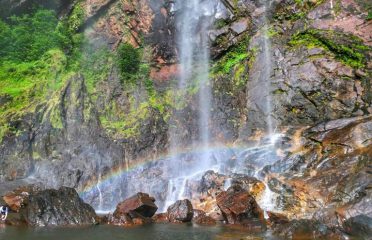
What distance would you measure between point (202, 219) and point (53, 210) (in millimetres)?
6813

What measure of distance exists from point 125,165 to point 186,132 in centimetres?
556

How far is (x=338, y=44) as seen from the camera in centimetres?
2756

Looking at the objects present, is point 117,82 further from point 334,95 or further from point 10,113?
point 334,95

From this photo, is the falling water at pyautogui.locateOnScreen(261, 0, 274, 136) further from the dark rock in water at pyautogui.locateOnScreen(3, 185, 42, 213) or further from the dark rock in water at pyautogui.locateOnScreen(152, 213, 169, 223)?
the dark rock in water at pyautogui.locateOnScreen(3, 185, 42, 213)

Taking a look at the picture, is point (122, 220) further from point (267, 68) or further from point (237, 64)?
point (237, 64)

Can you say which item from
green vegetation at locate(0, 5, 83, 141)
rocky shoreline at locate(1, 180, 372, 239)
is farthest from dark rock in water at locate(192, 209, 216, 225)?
green vegetation at locate(0, 5, 83, 141)

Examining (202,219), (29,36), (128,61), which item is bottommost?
(202,219)

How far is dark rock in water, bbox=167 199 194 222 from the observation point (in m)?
20.0

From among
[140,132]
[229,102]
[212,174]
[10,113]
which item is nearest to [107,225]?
[212,174]

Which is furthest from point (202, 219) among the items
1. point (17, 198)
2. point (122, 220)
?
point (17, 198)

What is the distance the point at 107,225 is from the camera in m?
18.6

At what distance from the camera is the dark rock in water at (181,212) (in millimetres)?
19953

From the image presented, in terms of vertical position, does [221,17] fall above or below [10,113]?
above

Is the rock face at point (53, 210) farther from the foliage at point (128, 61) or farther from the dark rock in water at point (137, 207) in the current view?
the foliage at point (128, 61)
